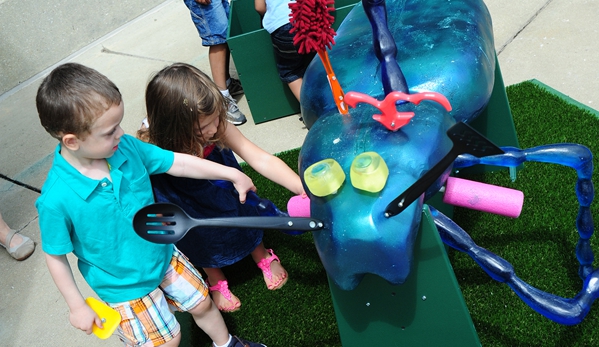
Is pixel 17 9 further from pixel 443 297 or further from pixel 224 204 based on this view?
pixel 443 297

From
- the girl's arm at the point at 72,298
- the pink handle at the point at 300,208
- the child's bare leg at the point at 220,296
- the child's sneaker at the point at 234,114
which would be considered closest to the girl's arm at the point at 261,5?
the child's sneaker at the point at 234,114

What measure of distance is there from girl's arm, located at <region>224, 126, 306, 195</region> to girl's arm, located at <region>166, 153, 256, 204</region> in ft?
0.64

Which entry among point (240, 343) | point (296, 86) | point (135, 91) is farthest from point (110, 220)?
point (135, 91)

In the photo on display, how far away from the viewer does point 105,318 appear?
1.92 meters

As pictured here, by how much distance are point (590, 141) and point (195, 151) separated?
6.80ft

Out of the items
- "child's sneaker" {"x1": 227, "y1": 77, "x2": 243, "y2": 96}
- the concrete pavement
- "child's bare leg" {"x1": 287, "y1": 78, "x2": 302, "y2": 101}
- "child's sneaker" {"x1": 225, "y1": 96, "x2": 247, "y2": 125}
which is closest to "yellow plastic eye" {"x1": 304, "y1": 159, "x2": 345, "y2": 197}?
the concrete pavement

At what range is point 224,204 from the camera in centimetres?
254

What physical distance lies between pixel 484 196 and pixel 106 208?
124cm

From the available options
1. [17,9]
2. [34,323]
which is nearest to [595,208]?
[34,323]

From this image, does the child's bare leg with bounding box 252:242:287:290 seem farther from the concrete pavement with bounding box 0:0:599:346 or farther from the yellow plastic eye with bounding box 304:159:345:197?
the yellow plastic eye with bounding box 304:159:345:197

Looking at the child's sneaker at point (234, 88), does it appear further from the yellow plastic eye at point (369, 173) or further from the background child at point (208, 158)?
the yellow plastic eye at point (369, 173)

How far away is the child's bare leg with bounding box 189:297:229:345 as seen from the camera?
7.34ft

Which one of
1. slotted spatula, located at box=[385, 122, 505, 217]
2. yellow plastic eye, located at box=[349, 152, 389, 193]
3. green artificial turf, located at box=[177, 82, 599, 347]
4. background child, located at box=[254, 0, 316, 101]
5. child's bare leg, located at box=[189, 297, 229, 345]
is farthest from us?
background child, located at box=[254, 0, 316, 101]

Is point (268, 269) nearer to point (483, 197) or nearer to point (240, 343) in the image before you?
point (240, 343)
